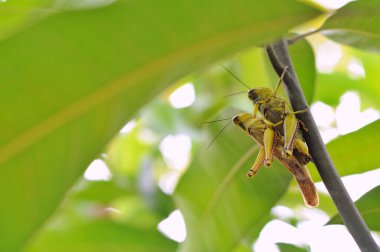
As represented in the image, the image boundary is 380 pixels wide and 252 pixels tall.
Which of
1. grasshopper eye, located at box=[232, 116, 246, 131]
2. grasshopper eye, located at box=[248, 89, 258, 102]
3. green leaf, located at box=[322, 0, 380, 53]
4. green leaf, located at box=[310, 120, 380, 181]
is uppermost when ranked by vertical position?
grasshopper eye, located at box=[248, 89, 258, 102]

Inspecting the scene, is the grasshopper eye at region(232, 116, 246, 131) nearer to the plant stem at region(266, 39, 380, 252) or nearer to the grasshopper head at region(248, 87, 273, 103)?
the grasshopper head at region(248, 87, 273, 103)

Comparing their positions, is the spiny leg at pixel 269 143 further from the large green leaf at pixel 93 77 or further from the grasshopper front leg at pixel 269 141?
the large green leaf at pixel 93 77

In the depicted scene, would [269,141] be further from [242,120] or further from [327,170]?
[327,170]

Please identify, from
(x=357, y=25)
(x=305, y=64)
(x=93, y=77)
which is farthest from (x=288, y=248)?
(x=93, y=77)

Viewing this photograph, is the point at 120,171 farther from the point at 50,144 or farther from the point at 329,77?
the point at 50,144

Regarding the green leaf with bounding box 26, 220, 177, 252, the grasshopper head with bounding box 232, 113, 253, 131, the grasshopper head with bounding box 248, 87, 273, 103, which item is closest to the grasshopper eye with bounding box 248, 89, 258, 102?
the grasshopper head with bounding box 248, 87, 273, 103
